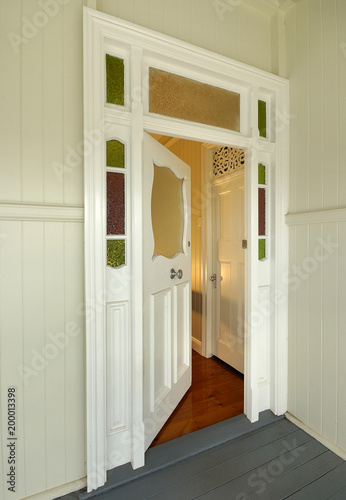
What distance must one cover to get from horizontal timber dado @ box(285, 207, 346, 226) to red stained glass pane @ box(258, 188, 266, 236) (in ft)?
0.55

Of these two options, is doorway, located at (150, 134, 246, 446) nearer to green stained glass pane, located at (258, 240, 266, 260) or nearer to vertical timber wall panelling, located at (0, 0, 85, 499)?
green stained glass pane, located at (258, 240, 266, 260)

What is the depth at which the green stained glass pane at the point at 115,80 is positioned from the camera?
1536 millimetres

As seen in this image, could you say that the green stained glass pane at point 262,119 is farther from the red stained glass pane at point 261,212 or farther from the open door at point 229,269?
the open door at point 229,269

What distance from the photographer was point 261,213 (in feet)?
6.85

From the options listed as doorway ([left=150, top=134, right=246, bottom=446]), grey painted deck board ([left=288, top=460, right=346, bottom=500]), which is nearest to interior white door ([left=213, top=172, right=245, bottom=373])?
doorway ([left=150, top=134, right=246, bottom=446])

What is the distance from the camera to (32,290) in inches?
54.9

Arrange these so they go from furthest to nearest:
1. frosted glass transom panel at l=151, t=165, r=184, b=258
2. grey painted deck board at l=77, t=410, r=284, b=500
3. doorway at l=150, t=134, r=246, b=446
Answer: doorway at l=150, t=134, r=246, b=446 → frosted glass transom panel at l=151, t=165, r=184, b=258 → grey painted deck board at l=77, t=410, r=284, b=500

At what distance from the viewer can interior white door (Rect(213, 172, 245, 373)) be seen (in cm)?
275

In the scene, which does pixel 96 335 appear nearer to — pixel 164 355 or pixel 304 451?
pixel 164 355

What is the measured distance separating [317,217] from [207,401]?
5.64 feet

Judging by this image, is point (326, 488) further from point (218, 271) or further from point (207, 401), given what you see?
point (218, 271)

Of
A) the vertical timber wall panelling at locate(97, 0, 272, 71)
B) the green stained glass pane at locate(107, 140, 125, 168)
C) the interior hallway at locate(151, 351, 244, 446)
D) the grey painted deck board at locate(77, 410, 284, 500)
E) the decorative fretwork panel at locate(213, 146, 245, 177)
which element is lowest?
the interior hallway at locate(151, 351, 244, 446)

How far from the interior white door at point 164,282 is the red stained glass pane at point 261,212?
0.58m

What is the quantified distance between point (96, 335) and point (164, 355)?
0.72 meters
